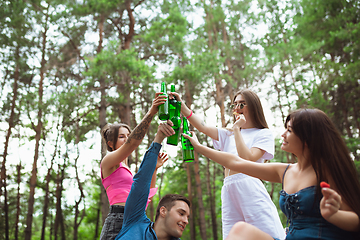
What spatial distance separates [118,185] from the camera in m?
2.23

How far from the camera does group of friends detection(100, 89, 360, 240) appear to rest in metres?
1.24

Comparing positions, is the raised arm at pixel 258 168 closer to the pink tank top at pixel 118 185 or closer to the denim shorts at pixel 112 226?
the pink tank top at pixel 118 185

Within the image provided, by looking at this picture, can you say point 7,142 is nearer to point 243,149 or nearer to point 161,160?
point 161,160

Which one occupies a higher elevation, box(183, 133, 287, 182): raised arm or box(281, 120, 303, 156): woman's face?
box(281, 120, 303, 156): woman's face

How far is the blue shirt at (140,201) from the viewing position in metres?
1.70

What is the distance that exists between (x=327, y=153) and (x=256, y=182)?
724 mm

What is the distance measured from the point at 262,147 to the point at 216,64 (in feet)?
24.6

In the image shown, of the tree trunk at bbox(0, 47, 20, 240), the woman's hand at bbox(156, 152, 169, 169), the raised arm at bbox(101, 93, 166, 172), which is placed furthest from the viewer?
the tree trunk at bbox(0, 47, 20, 240)

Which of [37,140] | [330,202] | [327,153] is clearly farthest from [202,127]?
[37,140]

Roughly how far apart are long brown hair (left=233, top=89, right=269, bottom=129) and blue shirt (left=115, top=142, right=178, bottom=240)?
0.91 metres

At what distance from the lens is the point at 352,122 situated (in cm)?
1088

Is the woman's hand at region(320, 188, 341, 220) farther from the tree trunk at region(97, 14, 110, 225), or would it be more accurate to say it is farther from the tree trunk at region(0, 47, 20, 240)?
the tree trunk at region(0, 47, 20, 240)

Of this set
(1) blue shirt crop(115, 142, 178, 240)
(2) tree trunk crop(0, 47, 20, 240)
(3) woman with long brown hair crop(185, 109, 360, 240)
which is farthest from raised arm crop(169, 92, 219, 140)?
(2) tree trunk crop(0, 47, 20, 240)

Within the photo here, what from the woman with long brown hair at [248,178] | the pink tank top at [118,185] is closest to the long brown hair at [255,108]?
the woman with long brown hair at [248,178]
